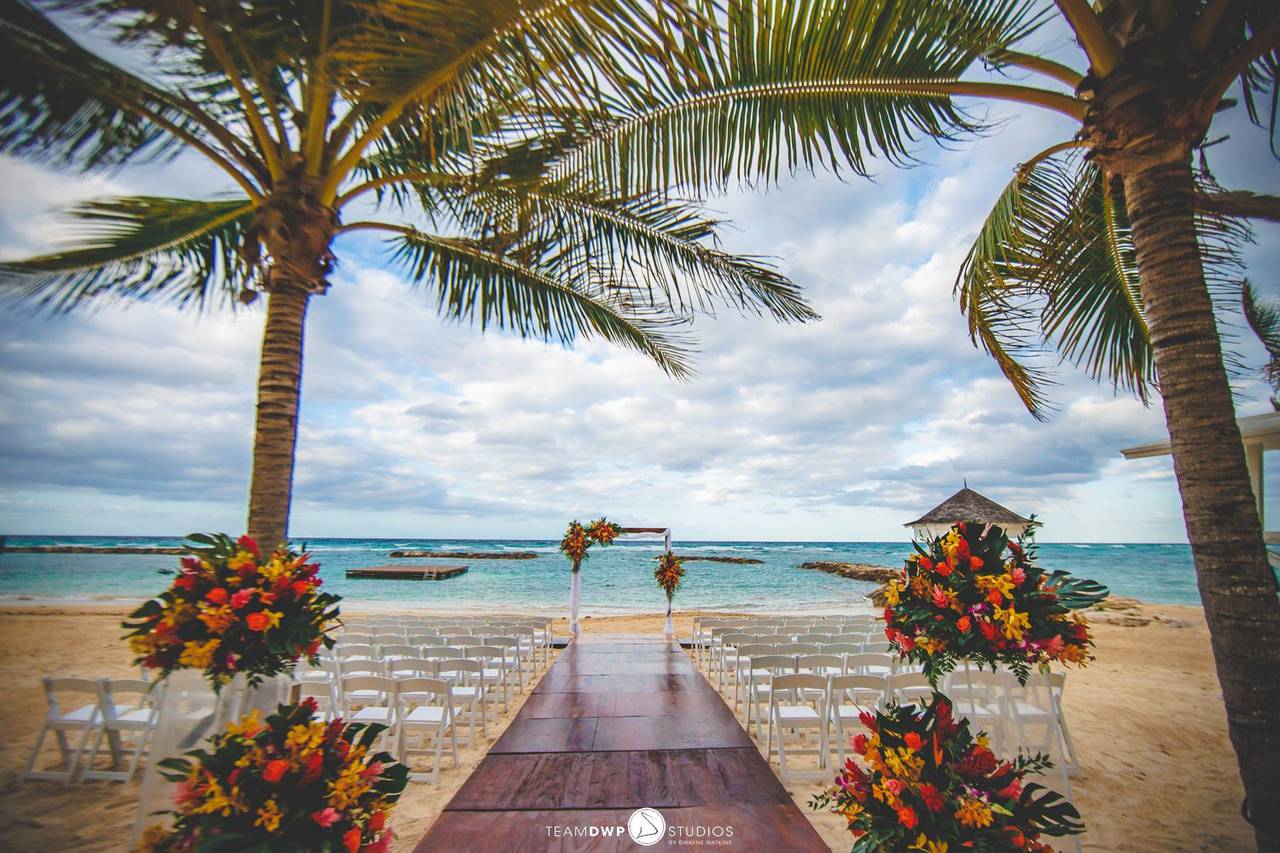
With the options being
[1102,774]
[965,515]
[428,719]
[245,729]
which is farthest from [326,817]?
[1102,774]

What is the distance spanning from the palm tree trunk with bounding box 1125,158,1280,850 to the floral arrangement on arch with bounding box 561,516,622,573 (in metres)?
8.66

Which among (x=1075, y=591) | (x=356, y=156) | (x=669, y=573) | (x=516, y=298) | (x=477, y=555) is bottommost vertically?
(x=477, y=555)

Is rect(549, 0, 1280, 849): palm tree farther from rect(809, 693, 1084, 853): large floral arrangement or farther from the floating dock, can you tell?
the floating dock

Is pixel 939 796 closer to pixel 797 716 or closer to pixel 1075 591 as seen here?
pixel 1075 591

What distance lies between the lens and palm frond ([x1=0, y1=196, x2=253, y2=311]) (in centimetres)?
339

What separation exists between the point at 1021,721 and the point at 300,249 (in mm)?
5974

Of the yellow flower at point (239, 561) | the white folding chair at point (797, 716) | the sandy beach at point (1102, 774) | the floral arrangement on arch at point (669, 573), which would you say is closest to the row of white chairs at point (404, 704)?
the sandy beach at point (1102, 774)

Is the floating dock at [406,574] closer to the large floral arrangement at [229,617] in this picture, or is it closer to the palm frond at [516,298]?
the palm frond at [516,298]

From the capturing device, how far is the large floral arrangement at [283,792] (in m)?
1.76

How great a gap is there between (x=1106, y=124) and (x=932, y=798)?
304cm

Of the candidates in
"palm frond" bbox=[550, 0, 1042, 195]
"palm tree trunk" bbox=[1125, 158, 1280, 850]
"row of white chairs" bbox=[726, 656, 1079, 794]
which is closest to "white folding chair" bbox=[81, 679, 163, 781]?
"row of white chairs" bbox=[726, 656, 1079, 794]

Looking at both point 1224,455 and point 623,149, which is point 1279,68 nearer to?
point 1224,455

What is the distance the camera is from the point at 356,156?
10.2 feet

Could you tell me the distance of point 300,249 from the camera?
2945 mm
